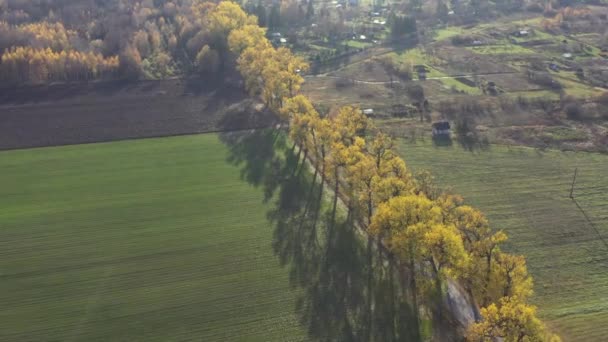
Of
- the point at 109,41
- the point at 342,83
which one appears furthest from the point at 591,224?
the point at 109,41

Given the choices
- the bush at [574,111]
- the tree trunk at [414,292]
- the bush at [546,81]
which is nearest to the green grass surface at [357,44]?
the bush at [546,81]

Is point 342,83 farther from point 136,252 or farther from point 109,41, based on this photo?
point 136,252

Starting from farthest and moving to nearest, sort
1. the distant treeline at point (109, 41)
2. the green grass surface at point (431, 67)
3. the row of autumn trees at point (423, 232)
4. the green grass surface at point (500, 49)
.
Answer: the green grass surface at point (500, 49), the green grass surface at point (431, 67), the distant treeline at point (109, 41), the row of autumn trees at point (423, 232)

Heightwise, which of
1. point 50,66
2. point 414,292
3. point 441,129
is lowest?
point 414,292

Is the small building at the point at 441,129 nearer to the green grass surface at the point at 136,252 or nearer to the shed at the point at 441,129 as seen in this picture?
the shed at the point at 441,129

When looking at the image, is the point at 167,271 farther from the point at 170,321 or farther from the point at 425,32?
the point at 425,32
